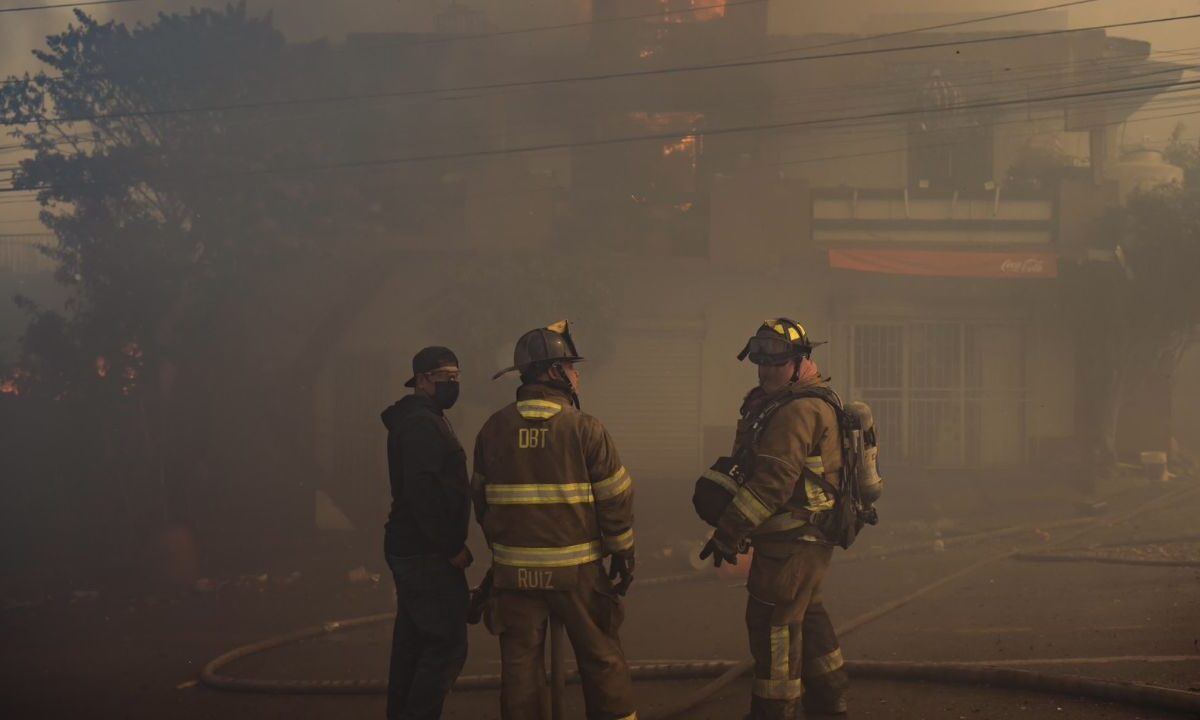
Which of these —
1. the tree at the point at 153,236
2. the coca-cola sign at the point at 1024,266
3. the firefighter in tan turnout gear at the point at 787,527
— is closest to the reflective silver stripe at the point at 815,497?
the firefighter in tan turnout gear at the point at 787,527

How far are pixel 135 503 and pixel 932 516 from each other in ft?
30.7

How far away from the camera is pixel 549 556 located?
415 centimetres


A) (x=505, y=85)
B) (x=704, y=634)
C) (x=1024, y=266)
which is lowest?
(x=704, y=634)

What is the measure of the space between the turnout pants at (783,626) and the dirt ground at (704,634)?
1.66ft

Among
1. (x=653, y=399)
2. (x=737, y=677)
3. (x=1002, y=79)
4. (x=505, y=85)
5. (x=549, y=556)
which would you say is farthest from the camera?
(x=1002, y=79)

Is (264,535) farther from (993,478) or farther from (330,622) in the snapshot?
(993,478)

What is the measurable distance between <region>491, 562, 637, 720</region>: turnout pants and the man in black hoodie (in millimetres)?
446

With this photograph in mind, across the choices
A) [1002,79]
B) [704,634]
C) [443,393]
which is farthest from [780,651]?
[1002,79]

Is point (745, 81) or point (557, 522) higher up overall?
point (745, 81)

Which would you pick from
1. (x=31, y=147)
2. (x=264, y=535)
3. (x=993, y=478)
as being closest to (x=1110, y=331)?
(x=993, y=478)

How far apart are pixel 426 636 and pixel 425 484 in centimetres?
67

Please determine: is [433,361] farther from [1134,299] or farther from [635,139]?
[1134,299]

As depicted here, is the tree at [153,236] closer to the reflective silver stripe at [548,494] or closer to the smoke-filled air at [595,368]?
the smoke-filled air at [595,368]

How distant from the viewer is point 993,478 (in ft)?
51.0
